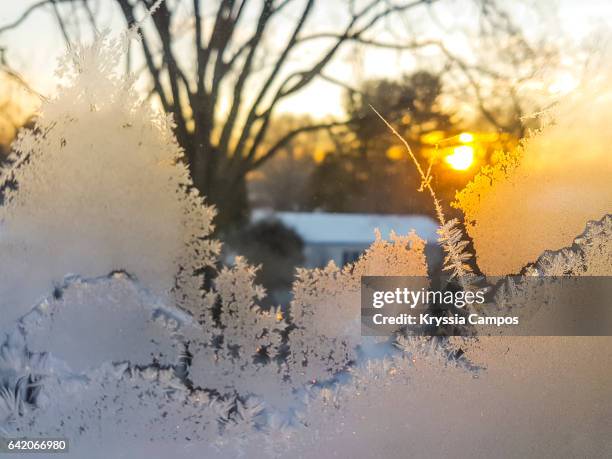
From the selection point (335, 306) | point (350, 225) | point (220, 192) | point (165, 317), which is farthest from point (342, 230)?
point (165, 317)

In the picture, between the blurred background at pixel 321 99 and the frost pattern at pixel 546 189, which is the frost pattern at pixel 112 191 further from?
the frost pattern at pixel 546 189

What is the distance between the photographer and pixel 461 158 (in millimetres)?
2307

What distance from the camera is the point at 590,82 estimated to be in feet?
7.73

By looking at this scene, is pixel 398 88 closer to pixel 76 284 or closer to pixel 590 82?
pixel 590 82

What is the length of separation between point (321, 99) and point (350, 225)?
466 mm

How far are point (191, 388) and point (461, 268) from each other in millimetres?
1040

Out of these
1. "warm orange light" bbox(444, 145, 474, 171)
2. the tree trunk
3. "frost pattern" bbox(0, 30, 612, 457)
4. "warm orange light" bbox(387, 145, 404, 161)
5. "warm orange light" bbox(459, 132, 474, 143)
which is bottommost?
"frost pattern" bbox(0, 30, 612, 457)

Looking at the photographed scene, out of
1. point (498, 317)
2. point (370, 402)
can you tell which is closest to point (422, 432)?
point (370, 402)

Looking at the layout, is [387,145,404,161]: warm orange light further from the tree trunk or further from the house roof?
the tree trunk

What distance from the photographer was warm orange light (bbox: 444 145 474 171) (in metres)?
2.30

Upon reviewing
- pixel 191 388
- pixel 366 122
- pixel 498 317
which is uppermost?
pixel 366 122

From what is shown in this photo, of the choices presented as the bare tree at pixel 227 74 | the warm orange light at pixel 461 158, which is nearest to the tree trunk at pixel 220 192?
the bare tree at pixel 227 74

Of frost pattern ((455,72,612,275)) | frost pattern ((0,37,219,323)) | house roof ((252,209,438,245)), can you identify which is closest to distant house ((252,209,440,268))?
house roof ((252,209,438,245))

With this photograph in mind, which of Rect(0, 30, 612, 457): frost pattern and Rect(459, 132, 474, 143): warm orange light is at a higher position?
Rect(459, 132, 474, 143): warm orange light
